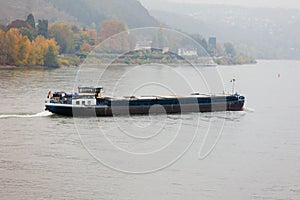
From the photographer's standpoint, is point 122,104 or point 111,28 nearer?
point 122,104

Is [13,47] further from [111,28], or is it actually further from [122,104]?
[111,28]

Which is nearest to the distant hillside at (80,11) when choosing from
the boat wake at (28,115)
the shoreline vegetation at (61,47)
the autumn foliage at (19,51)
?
the shoreline vegetation at (61,47)

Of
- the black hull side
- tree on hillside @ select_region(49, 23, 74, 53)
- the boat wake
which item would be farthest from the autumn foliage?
the boat wake

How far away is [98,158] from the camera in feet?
62.1

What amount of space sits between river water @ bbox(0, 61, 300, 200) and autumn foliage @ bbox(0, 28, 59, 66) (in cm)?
2661

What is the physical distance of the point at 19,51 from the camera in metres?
57.7

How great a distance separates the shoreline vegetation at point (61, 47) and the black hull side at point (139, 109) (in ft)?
96.8

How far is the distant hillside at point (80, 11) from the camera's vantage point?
115500mm

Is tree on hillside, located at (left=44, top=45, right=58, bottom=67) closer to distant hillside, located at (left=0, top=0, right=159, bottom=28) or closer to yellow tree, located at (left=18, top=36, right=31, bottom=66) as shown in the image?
yellow tree, located at (left=18, top=36, right=31, bottom=66)

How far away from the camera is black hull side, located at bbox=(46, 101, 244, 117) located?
2675 centimetres

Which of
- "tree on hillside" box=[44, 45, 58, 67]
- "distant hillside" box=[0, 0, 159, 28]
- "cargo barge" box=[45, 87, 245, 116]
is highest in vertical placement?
"distant hillside" box=[0, 0, 159, 28]

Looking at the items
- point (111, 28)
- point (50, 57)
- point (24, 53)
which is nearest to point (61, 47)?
point (50, 57)

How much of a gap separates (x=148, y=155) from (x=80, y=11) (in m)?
114

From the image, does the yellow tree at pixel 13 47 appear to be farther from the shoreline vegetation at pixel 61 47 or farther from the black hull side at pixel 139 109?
the black hull side at pixel 139 109
